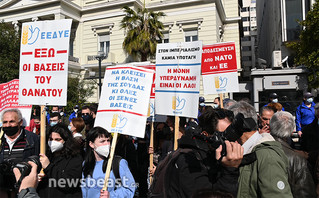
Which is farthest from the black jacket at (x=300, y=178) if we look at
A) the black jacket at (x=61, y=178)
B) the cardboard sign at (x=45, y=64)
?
the cardboard sign at (x=45, y=64)

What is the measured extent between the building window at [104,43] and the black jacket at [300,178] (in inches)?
945

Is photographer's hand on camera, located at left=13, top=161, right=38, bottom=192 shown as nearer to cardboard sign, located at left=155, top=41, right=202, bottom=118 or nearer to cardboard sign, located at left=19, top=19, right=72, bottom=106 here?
cardboard sign, located at left=19, top=19, right=72, bottom=106

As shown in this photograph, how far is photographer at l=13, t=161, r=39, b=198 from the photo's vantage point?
6.32 ft

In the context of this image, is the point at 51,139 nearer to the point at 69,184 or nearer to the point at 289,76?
the point at 69,184

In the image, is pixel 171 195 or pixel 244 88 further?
pixel 244 88

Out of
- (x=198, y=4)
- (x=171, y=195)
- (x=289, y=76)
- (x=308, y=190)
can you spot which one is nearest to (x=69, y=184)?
(x=171, y=195)

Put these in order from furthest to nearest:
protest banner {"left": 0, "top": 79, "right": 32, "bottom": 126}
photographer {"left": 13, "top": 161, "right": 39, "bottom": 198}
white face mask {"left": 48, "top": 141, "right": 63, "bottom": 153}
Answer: protest banner {"left": 0, "top": 79, "right": 32, "bottom": 126}
white face mask {"left": 48, "top": 141, "right": 63, "bottom": 153}
photographer {"left": 13, "top": 161, "right": 39, "bottom": 198}

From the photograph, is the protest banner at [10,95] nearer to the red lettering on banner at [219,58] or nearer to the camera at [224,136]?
the red lettering on banner at [219,58]

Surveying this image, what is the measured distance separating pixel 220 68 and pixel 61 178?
4411 millimetres

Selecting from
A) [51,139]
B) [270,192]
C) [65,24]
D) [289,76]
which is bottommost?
[270,192]

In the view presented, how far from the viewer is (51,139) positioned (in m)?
3.53

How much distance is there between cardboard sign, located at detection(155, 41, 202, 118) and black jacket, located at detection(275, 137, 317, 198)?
1852 millimetres

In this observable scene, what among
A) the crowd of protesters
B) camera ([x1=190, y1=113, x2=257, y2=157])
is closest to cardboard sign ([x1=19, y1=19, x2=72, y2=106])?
the crowd of protesters

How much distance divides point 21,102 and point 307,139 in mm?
4729
